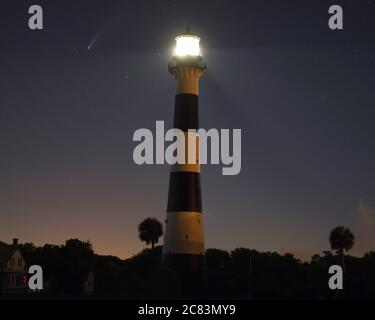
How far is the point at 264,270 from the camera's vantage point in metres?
81.7

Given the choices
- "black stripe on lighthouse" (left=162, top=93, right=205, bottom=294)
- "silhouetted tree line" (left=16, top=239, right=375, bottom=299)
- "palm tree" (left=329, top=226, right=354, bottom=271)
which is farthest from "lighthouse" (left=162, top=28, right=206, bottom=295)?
"palm tree" (left=329, top=226, right=354, bottom=271)

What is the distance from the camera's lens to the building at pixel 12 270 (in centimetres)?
7356

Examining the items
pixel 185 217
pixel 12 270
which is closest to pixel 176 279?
pixel 185 217

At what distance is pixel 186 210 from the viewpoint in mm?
65750

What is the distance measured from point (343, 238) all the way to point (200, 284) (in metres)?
30.8

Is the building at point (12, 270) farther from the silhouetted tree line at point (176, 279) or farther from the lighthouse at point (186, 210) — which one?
the lighthouse at point (186, 210)

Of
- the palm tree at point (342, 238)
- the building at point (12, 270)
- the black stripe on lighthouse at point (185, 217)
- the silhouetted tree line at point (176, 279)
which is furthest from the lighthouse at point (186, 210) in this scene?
the palm tree at point (342, 238)

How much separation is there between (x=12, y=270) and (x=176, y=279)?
18.6 m

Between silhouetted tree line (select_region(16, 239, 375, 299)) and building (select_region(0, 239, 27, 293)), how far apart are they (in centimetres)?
140

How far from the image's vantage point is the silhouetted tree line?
66.4 m

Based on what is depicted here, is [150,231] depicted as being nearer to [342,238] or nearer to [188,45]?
[342,238]

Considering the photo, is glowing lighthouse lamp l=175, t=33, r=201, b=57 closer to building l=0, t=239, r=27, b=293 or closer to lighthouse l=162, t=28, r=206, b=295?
lighthouse l=162, t=28, r=206, b=295
